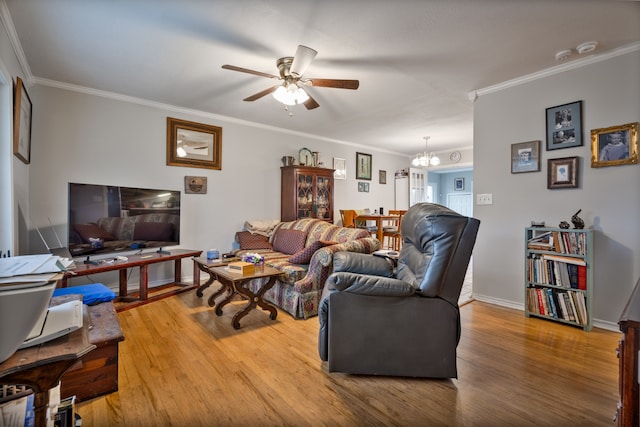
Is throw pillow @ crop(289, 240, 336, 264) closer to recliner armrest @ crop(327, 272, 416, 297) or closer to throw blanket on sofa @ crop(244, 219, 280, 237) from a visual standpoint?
recliner armrest @ crop(327, 272, 416, 297)

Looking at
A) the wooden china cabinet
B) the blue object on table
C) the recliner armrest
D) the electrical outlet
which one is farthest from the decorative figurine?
the blue object on table

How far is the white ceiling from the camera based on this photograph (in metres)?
1.94

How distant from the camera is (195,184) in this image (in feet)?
13.5

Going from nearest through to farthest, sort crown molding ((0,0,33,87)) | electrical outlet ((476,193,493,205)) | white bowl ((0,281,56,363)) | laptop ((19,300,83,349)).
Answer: white bowl ((0,281,56,363)), laptop ((19,300,83,349)), crown molding ((0,0,33,87)), electrical outlet ((476,193,493,205))

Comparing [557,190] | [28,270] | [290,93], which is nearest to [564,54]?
[557,190]

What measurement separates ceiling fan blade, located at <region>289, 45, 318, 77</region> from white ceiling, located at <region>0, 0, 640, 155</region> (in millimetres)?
197

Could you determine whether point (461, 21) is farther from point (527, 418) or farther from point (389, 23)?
point (527, 418)

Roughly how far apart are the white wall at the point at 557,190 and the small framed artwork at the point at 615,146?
52 mm

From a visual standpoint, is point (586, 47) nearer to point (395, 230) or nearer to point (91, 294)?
point (395, 230)

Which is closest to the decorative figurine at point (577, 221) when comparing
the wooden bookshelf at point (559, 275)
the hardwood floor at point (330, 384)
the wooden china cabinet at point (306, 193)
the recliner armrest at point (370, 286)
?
the wooden bookshelf at point (559, 275)

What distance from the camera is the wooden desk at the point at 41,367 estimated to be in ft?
2.84

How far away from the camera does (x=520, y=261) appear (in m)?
3.09

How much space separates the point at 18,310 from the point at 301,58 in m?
2.10

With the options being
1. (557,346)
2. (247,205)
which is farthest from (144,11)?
(557,346)
